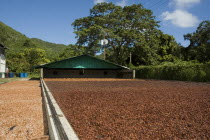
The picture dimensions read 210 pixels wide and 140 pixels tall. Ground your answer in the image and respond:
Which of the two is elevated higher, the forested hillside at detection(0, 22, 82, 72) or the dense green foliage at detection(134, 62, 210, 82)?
the forested hillside at detection(0, 22, 82, 72)

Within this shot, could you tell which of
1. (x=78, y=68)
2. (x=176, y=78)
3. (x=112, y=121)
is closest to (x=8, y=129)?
(x=112, y=121)

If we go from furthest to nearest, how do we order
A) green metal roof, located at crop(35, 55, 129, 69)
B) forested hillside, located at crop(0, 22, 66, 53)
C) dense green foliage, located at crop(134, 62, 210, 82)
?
forested hillside, located at crop(0, 22, 66, 53)
green metal roof, located at crop(35, 55, 129, 69)
dense green foliage, located at crop(134, 62, 210, 82)

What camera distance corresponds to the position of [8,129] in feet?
13.3

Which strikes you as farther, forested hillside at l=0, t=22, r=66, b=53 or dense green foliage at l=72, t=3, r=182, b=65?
forested hillside at l=0, t=22, r=66, b=53

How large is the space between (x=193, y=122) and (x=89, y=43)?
3050 cm

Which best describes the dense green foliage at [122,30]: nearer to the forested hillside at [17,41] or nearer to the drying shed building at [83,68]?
the drying shed building at [83,68]

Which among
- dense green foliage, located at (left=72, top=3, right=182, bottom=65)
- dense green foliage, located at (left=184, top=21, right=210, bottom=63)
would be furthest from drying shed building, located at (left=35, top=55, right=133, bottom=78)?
dense green foliage, located at (left=184, top=21, right=210, bottom=63)

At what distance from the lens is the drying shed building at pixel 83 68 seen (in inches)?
1206

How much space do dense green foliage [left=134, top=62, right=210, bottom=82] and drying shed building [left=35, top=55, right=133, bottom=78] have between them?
392cm

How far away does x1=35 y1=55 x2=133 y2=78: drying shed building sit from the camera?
1206 inches

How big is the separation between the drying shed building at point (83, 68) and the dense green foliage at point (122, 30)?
3.38 metres

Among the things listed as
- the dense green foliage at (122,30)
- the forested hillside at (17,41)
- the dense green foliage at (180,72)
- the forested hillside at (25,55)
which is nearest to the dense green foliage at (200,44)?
the dense green foliage at (122,30)

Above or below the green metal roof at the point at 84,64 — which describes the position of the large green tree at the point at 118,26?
above

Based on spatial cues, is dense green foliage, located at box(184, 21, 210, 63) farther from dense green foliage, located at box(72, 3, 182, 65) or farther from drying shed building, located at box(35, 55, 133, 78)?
drying shed building, located at box(35, 55, 133, 78)
